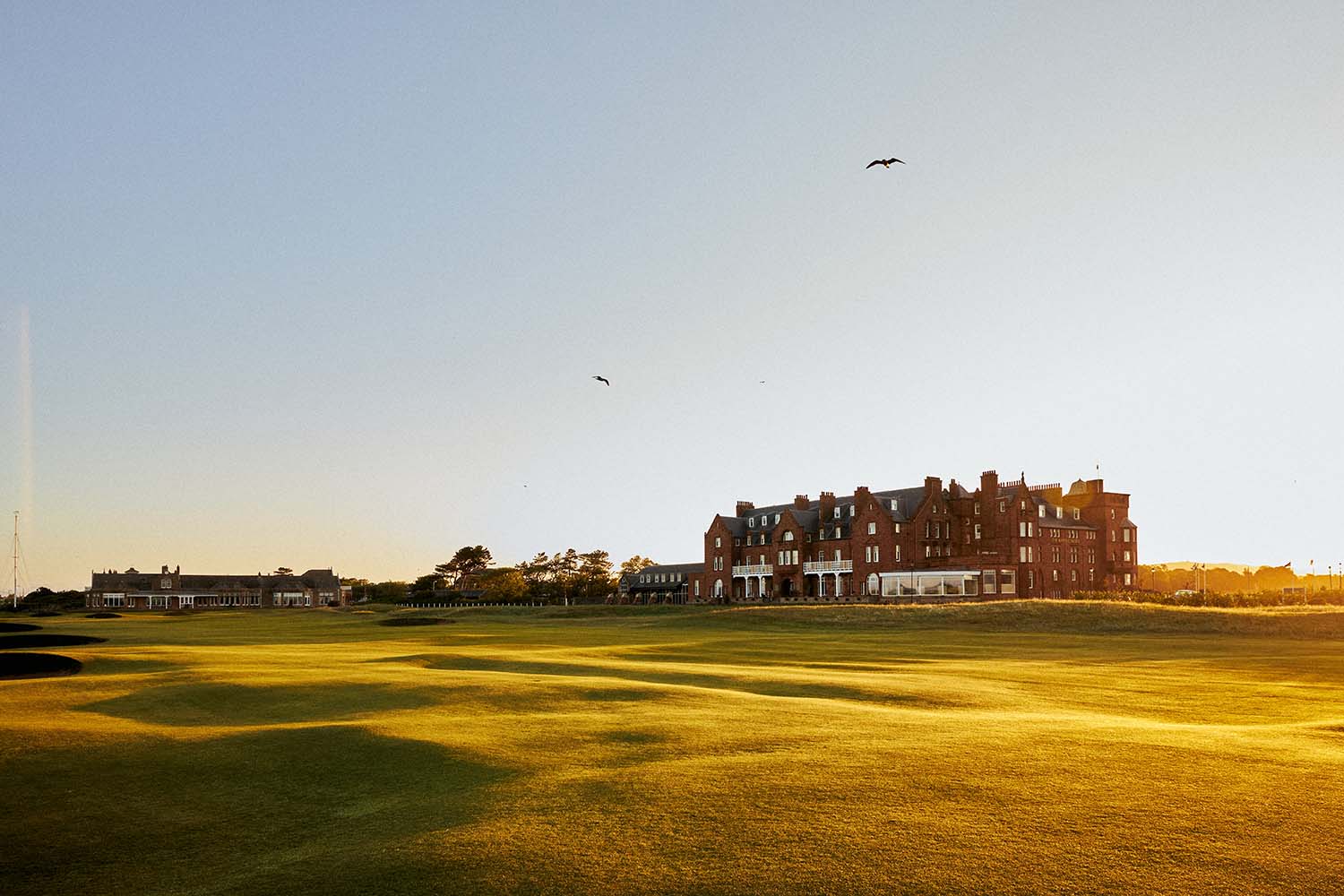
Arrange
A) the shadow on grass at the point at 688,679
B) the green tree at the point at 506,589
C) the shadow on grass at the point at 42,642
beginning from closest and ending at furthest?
the shadow on grass at the point at 688,679 < the shadow on grass at the point at 42,642 < the green tree at the point at 506,589

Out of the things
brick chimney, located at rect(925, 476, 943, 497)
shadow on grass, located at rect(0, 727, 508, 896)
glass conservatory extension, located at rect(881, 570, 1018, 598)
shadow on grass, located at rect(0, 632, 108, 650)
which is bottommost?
glass conservatory extension, located at rect(881, 570, 1018, 598)

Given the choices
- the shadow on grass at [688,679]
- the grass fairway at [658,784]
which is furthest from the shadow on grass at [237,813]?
the shadow on grass at [688,679]

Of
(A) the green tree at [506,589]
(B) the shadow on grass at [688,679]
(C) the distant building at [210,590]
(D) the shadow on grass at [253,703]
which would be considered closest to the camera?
(D) the shadow on grass at [253,703]

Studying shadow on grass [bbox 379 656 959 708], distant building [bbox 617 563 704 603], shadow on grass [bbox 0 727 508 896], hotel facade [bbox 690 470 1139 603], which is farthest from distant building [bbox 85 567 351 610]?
shadow on grass [bbox 0 727 508 896]

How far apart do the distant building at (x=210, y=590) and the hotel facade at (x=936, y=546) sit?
92.7 m

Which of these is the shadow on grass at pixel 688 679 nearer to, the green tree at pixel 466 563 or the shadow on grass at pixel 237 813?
the shadow on grass at pixel 237 813

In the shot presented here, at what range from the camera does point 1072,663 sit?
126 ft

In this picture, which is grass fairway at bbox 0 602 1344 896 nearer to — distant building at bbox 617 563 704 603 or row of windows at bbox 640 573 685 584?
distant building at bbox 617 563 704 603

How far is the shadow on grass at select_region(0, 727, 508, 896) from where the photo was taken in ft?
35.8

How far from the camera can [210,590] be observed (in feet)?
611

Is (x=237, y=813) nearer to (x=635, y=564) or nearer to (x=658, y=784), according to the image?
(x=658, y=784)

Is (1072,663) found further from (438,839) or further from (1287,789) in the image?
(438,839)

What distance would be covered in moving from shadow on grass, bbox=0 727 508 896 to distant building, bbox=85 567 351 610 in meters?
169

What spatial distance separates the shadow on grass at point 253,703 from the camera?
20.9 metres
